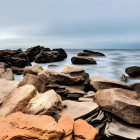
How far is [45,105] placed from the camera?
13.2ft

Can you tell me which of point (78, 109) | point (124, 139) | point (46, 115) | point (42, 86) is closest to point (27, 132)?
point (46, 115)

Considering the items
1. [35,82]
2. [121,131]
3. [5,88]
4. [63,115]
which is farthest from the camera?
[35,82]

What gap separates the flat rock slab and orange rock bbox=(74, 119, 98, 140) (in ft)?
1.32

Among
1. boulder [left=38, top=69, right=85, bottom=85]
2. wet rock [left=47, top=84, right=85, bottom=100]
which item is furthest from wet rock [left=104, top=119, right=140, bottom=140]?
boulder [left=38, top=69, right=85, bottom=85]

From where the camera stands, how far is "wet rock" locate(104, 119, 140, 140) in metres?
3.37

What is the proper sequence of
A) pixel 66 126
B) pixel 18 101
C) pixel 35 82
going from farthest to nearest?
pixel 35 82, pixel 18 101, pixel 66 126

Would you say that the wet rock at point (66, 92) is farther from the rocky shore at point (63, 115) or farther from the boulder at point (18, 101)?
the boulder at point (18, 101)

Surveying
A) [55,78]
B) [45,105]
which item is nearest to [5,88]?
[55,78]

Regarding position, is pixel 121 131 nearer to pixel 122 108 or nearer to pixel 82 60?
pixel 122 108

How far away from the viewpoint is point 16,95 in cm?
456

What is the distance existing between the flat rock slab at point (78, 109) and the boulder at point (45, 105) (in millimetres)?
242

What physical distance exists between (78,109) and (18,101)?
5.28 feet

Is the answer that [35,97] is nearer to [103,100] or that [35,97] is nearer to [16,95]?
[16,95]

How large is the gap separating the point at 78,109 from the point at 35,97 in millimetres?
1282
